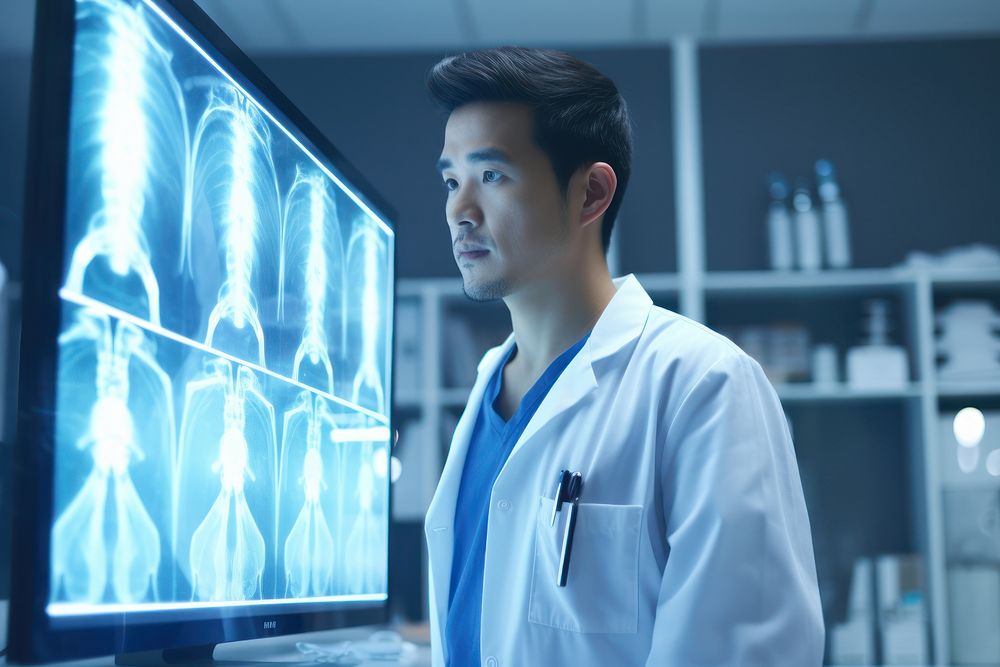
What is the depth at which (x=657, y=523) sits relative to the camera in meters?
0.99

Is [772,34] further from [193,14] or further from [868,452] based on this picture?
[193,14]

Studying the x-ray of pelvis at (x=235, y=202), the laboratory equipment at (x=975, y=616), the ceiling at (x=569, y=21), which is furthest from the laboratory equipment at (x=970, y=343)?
the x-ray of pelvis at (x=235, y=202)

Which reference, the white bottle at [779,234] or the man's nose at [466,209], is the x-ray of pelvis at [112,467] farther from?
the white bottle at [779,234]

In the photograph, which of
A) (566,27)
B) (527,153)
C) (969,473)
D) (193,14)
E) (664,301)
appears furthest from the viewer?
(566,27)

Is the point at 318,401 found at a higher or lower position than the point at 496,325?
lower

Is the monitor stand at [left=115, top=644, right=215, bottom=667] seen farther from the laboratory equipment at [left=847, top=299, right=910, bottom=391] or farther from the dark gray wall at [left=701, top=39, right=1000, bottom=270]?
the dark gray wall at [left=701, top=39, right=1000, bottom=270]

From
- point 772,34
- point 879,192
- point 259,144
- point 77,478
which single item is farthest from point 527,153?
point 772,34

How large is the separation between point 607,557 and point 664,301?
6.99 ft

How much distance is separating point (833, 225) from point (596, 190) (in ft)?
6.18

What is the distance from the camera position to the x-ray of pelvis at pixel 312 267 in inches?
37.8

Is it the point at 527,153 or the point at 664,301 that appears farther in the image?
the point at 664,301

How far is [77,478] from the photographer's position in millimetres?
596

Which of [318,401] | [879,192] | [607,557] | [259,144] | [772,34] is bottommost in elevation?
[607,557]

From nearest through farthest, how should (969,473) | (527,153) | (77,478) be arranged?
(77,478) < (527,153) < (969,473)
